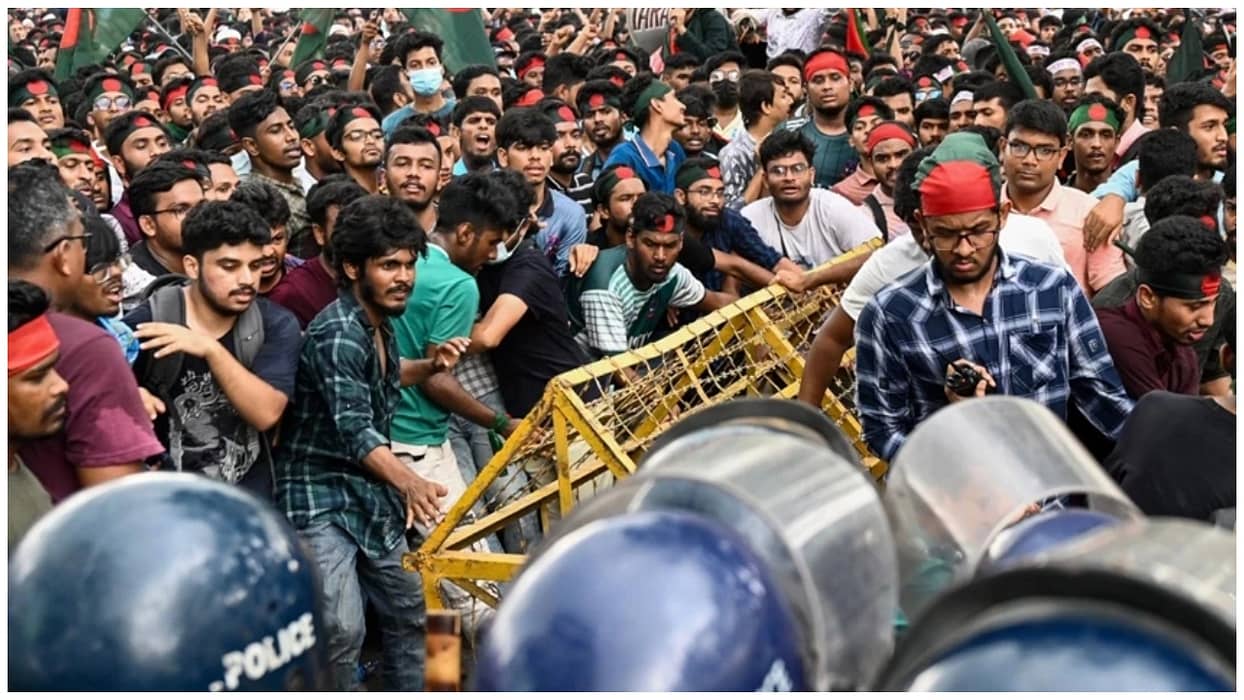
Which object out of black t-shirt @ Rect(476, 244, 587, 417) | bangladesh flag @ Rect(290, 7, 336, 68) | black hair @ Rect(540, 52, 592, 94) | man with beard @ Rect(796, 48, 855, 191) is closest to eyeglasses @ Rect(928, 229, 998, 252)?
black t-shirt @ Rect(476, 244, 587, 417)

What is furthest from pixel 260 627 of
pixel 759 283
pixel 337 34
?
pixel 337 34

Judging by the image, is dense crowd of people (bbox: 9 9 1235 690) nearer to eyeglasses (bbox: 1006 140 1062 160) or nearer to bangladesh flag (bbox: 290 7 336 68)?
eyeglasses (bbox: 1006 140 1062 160)

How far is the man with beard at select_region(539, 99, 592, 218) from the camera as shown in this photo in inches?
297

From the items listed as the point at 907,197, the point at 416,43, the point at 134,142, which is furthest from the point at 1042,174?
the point at 416,43

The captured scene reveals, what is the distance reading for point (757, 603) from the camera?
1562mm

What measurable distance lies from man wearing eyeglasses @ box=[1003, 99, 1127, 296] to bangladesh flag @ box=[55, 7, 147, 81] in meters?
7.00

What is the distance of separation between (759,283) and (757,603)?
16.4 feet

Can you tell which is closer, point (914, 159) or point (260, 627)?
point (260, 627)

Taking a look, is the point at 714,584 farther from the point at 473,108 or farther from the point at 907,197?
the point at 473,108

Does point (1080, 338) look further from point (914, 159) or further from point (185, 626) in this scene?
point (185, 626)

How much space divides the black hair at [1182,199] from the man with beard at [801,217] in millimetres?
1455

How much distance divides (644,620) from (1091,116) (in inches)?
246

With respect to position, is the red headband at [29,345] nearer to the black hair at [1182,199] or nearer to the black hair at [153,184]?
the black hair at [153,184]

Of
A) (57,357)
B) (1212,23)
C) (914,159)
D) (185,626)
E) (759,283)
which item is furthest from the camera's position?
(1212,23)
